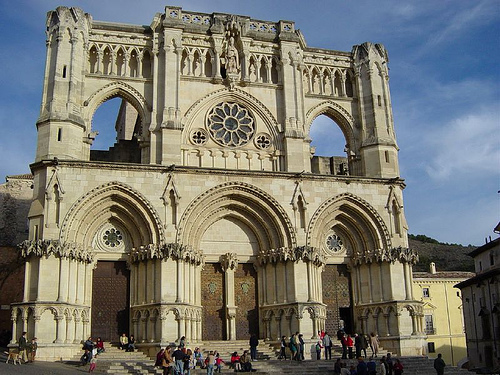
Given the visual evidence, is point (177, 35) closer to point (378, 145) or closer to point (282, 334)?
point (378, 145)

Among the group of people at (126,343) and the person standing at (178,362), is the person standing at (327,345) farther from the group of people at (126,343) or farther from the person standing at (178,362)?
the group of people at (126,343)

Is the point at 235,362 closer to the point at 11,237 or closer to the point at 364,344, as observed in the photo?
the point at 364,344

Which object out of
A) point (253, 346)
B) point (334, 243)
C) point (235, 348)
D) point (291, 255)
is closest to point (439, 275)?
point (334, 243)

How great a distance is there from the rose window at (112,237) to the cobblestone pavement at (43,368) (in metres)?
4.88

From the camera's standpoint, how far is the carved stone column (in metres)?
23.4

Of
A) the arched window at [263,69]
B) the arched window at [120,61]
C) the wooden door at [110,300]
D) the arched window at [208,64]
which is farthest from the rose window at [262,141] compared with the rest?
the wooden door at [110,300]

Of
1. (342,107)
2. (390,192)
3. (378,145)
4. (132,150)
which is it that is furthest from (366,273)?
(132,150)

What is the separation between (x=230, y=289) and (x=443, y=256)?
148 ft

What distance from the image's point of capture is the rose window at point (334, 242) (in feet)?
83.6

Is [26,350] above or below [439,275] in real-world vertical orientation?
below

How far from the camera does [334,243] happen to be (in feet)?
83.9

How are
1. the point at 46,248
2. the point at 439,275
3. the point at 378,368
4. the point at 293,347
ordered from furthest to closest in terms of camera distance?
the point at 439,275 < the point at 378,368 < the point at 293,347 < the point at 46,248

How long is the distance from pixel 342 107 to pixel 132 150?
30.7 ft

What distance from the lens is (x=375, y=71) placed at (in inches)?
1088
